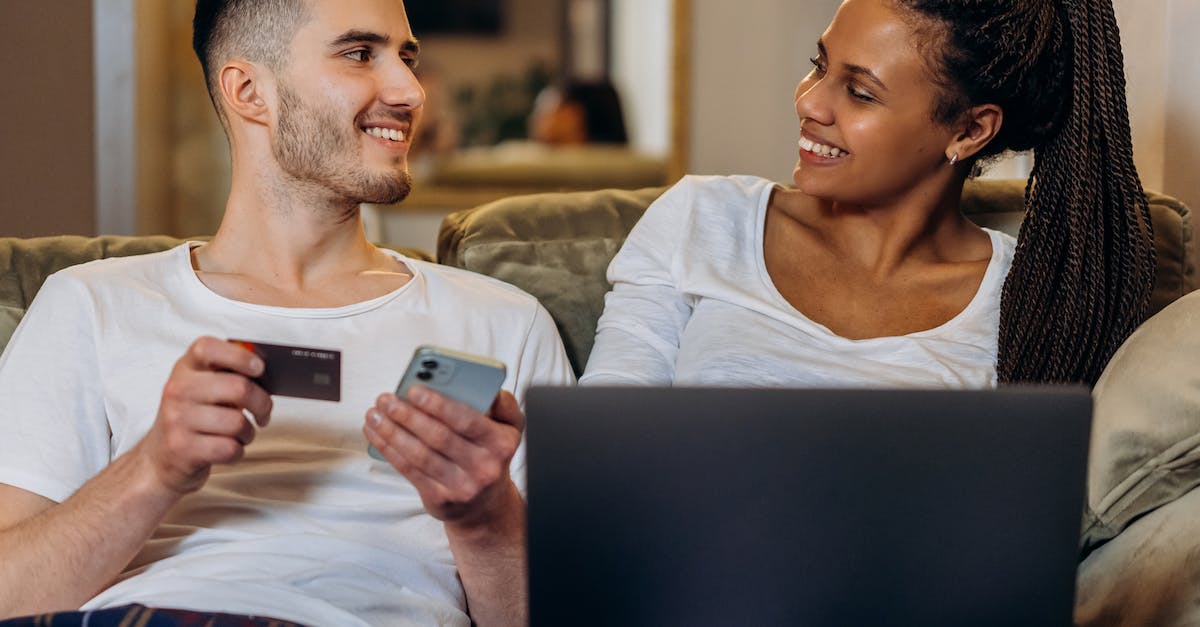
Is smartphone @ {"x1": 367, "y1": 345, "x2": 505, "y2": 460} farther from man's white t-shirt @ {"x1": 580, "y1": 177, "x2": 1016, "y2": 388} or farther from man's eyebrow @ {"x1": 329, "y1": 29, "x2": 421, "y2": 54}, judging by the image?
man's eyebrow @ {"x1": 329, "y1": 29, "x2": 421, "y2": 54}

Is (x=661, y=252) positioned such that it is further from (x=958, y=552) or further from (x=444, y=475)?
(x=958, y=552)

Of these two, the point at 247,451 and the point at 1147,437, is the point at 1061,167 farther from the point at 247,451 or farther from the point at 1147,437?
the point at 247,451

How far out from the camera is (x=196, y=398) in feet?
3.19

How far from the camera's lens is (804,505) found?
0.79 meters

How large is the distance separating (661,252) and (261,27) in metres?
0.55

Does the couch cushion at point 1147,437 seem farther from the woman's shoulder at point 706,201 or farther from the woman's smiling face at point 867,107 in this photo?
the woman's shoulder at point 706,201

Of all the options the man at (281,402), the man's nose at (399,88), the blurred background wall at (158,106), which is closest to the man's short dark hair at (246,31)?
the man at (281,402)

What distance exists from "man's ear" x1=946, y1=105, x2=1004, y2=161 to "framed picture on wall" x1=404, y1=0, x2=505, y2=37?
19.5 feet

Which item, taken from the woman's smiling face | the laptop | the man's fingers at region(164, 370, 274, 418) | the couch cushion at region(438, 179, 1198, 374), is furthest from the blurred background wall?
the man's fingers at region(164, 370, 274, 418)

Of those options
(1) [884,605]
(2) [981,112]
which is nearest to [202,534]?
(1) [884,605]

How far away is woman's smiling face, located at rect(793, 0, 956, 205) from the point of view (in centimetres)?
143

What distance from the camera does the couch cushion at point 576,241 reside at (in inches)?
63.8

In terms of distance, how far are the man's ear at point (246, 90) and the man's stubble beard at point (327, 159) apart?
0.14 feet

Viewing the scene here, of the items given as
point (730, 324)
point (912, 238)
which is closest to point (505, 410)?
point (730, 324)
